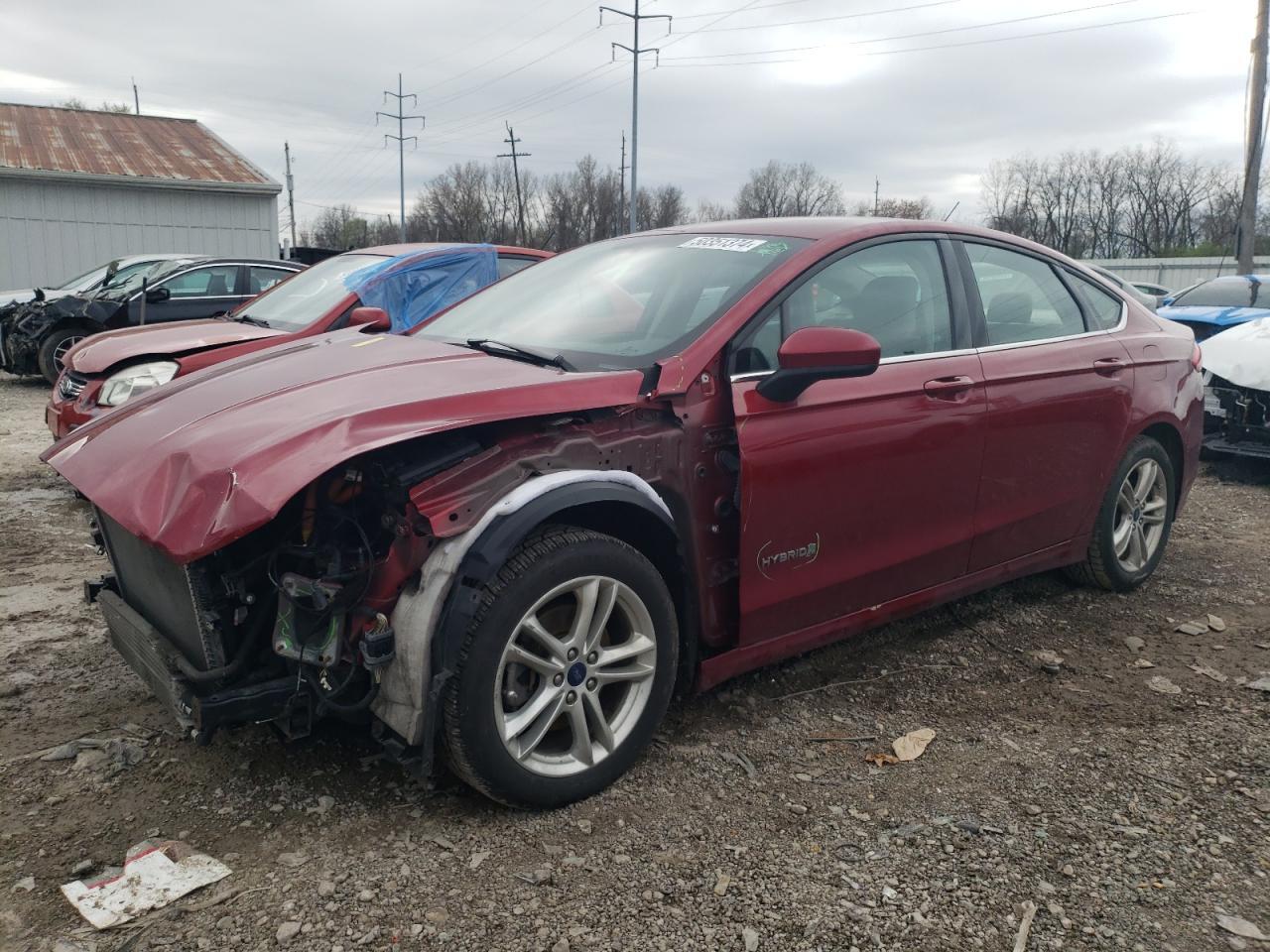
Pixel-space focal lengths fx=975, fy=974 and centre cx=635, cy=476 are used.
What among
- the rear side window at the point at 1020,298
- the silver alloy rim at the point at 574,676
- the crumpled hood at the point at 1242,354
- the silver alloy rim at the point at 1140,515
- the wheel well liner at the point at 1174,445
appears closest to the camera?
the silver alloy rim at the point at 574,676

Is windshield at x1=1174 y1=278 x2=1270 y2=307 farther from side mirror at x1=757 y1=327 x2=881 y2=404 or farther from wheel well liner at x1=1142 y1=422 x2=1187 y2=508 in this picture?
side mirror at x1=757 y1=327 x2=881 y2=404

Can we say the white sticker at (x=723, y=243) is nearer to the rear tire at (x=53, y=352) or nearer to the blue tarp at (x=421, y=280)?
the blue tarp at (x=421, y=280)

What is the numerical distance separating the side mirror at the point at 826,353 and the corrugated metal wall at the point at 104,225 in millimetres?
21491

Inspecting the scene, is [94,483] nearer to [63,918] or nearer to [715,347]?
[63,918]

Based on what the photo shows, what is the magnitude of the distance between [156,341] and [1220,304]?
31.0 feet

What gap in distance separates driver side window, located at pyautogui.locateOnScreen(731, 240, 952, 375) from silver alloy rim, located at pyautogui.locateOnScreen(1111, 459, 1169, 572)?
60.5 inches

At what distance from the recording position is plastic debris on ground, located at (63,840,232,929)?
7.39 feet

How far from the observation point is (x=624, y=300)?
3393 mm

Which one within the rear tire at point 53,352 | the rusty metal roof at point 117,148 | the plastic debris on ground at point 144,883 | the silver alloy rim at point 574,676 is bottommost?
the plastic debris on ground at point 144,883

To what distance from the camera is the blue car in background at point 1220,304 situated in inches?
327

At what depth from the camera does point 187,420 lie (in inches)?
104

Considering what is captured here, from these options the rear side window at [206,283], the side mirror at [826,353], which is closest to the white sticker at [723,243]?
the side mirror at [826,353]

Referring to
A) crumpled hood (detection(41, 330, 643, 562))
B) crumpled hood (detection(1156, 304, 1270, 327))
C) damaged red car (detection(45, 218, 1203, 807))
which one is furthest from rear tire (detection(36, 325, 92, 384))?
crumpled hood (detection(1156, 304, 1270, 327))

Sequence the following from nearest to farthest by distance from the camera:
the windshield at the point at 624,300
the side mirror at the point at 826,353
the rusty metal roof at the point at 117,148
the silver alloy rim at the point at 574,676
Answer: the silver alloy rim at the point at 574,676, the side mirror at the point at 826,353, the windshield at the point at 624,300, the rusty metal roof at the point at 117,148
